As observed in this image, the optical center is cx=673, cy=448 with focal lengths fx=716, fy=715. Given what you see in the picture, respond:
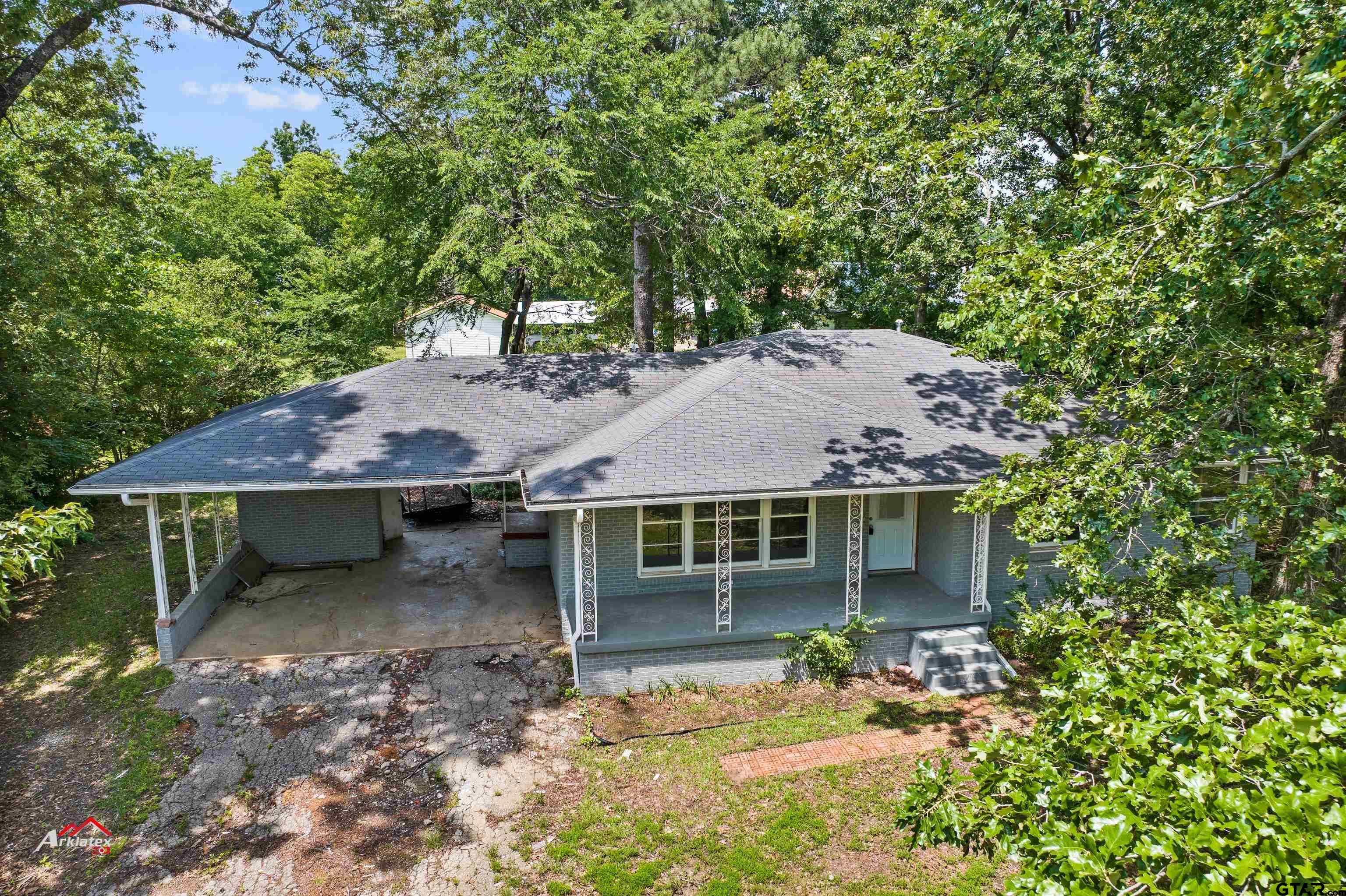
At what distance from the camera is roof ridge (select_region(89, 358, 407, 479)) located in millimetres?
10742

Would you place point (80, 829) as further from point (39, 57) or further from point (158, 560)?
point (39, 57)

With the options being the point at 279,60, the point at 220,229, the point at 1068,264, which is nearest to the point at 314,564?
the point at 279,60

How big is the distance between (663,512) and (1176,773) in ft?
29.3

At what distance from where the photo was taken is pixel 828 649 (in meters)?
9.98

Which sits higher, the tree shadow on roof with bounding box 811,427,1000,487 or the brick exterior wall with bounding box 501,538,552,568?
the tree shadow on roof with bounding box 811,427,1000,487

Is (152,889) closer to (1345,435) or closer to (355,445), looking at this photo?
(355,445)

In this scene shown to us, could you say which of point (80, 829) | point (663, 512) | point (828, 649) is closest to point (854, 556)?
point (828, 649)

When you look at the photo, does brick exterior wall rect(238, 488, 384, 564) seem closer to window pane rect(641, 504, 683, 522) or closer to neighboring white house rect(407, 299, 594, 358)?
neighboring white house rect(407, 299, 594, 358)

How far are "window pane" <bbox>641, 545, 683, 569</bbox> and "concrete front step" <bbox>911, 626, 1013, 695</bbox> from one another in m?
3.85

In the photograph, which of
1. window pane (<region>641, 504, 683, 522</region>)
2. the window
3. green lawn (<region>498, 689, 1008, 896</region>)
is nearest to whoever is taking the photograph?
the window

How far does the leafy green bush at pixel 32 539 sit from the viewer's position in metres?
4.69

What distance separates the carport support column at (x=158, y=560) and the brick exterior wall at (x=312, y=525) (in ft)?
12.6

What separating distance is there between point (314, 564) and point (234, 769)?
6864mm

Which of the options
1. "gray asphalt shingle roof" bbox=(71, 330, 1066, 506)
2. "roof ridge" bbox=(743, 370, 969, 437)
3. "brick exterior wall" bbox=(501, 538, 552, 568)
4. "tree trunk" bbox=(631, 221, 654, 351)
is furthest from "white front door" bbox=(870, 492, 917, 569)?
"tree trunk" bbox=(631, 221, 654, 351)
